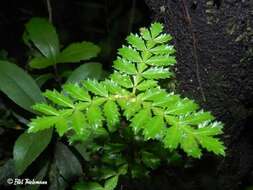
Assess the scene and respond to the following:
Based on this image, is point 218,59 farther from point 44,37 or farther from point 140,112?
point 44,37

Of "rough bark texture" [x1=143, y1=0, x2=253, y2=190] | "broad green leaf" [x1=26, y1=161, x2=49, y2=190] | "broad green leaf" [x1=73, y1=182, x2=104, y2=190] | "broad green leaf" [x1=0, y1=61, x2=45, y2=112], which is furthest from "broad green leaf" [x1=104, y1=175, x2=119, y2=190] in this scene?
"broad green leaf" [x1=0, y1=61, x2=45, y2=112]

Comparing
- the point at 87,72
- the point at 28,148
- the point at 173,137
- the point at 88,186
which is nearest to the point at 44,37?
the point at 87,72

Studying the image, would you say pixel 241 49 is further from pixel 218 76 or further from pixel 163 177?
pixel 163 177

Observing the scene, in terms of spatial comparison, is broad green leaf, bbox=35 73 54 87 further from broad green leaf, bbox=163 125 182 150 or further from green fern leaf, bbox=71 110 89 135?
broad green leaf, bbox=163 125 182 150

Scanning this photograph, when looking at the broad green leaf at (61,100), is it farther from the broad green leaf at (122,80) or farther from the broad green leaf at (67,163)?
the broad green leaf at (67,163)

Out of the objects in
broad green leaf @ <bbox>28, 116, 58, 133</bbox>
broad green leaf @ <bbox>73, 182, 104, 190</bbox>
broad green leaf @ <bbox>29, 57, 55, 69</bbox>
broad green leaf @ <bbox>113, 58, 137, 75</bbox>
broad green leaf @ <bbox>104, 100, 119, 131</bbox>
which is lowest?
broad green leaf @ <bbox>73, 182, 104, 190</bbox>
